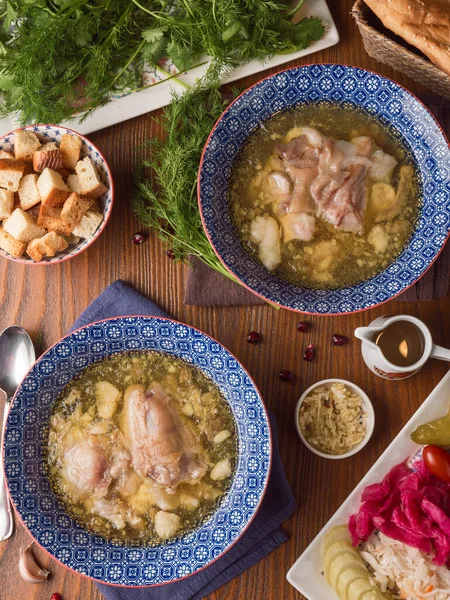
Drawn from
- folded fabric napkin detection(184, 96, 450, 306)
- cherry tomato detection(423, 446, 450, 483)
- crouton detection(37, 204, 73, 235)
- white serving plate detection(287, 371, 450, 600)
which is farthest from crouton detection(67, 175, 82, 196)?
cherry tomato detection(423, 446, 450, 483)

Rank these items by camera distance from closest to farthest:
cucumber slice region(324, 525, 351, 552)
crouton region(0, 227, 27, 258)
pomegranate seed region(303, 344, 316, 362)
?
cucumber slice region(324, 525, 351, 552) → crouton region(0, 227, 27, 258) → pomegranate seed region(303, 344, 316, 362)

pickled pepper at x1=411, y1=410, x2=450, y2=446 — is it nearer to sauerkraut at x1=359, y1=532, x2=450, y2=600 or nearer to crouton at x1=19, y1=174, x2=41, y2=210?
sauerkraut at x1=359, y1=532, x2=450, y2=600

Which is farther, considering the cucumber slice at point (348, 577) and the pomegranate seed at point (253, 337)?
the pomegranate seed at point (253, 337)

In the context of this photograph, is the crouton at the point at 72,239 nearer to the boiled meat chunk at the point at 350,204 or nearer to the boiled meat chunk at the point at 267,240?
the boiled meat chunk at the point at 267,240

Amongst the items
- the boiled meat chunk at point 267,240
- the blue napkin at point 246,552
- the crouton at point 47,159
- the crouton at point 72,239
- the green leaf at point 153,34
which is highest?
the green leaf at point 153,34

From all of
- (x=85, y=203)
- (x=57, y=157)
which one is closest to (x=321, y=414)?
(x=85, y=203)

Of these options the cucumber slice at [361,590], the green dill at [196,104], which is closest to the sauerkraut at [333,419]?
the cucumber slice at [361,590]
